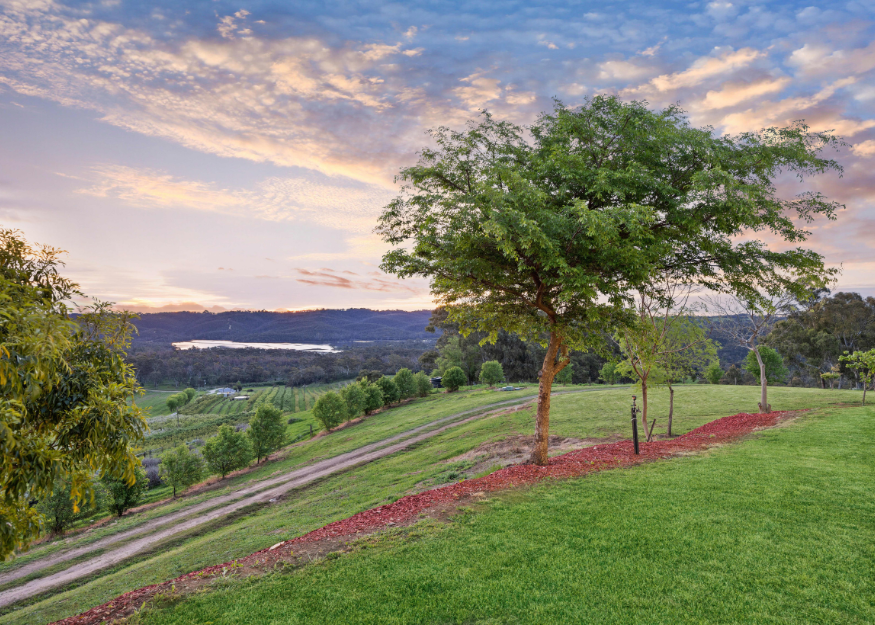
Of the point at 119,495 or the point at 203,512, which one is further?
the point at 119,495

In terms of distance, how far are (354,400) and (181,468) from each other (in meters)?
20.0

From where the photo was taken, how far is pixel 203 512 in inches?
1003

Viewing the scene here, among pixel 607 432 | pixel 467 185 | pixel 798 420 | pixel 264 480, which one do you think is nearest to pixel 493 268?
pixel 467 185

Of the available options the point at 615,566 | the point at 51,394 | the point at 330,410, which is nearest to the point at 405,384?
the point at 330,410

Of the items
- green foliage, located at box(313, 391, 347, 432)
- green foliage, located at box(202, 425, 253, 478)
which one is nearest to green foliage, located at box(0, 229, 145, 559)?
green foliage, located at box(202, 425, 253, 478)

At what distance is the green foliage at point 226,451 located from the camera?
38094 millimetres

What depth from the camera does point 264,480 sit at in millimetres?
31828

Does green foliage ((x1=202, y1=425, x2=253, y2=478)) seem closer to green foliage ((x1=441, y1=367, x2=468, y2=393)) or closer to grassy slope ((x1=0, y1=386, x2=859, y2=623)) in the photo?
grassy slope ((x1=0, y1=386, x2=859, y2=623))

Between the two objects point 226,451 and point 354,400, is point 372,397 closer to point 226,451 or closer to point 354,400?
point 354,400

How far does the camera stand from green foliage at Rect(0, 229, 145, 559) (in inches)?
167

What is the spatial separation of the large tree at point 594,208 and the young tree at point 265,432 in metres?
36.6

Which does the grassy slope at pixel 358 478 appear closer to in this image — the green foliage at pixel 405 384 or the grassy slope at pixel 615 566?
the grassy slope at pixel 615 566

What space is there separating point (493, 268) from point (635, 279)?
423 centimetres

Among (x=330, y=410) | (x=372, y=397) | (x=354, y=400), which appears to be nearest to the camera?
(x=330, y=410)
